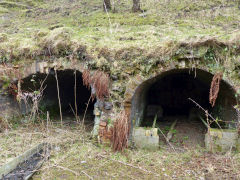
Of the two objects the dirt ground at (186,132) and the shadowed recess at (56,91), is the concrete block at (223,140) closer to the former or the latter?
the dirt ground at (186,132)

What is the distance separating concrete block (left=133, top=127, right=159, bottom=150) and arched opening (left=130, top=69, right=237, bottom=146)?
0.47 metres

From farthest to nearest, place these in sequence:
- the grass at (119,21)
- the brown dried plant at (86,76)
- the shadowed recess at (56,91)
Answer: the shadowed recess at (56,91)
the grass at (119,21)
the brown dried plant at (86,76)

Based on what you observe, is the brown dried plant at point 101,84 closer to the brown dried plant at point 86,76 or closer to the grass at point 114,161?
the brown dried plant at point 86,76

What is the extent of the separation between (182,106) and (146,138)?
553cm

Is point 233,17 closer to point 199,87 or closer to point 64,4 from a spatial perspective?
point 199,87

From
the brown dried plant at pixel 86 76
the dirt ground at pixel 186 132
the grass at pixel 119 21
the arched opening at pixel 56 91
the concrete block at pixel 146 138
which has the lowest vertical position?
the dirt ground at pixel 186 132

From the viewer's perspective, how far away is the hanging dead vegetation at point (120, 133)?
4535mm

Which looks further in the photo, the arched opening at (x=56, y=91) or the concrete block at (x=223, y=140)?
the arched opening at (x=56, y=91)

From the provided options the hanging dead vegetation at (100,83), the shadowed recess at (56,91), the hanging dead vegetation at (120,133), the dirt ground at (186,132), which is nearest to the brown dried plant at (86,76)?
the hanging dead vegetation at (100,83)

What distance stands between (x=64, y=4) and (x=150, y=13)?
18.8 feet

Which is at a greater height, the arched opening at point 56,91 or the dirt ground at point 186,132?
the arched opening at point 56,91

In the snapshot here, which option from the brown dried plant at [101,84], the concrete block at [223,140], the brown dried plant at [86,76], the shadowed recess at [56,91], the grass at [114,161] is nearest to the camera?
the grass at [114,161]

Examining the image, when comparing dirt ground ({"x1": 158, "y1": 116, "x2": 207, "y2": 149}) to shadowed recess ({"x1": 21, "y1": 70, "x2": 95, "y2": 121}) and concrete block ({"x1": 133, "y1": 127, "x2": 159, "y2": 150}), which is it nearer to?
concrete block ({"x1": 133, "y1": 127, "x2": 159, "y2": 150})

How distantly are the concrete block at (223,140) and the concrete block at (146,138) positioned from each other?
123 centimetres
